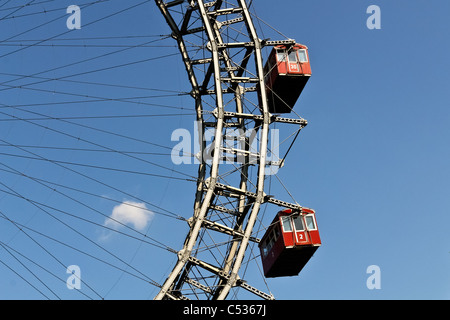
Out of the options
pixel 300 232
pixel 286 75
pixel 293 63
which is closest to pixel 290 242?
pixel 300 232

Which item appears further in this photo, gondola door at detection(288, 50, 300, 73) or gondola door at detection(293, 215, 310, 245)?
gondola door at detection(288, 50, 300, 73)

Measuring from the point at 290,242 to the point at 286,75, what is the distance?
29.9 ft

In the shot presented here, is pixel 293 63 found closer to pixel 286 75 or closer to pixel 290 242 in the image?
pixel 286 75

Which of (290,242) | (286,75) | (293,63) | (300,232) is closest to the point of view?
(290,242)

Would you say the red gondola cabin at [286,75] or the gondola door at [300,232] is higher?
the red gondola cabin at [286,75]

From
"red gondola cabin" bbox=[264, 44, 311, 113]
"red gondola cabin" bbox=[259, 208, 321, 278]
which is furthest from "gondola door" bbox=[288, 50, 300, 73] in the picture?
"red gondola cabin" bbox=[259, 208, 321, 278]

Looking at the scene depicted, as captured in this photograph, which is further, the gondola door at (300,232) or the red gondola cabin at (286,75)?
the red gondola cabin at (286,75)

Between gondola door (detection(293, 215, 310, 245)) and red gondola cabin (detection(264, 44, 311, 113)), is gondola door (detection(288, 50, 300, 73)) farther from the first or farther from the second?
gondola door (detection(293, 215, 310, 245))

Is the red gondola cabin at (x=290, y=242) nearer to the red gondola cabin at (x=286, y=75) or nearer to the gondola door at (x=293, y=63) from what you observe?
the red gondola cabin at (x=286, y=75)

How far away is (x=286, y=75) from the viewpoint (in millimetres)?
28891

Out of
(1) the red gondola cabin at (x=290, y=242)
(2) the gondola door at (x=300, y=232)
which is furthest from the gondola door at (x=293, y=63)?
(2) the gondola door at (x=300, y=232)

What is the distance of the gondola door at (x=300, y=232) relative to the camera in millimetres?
26203

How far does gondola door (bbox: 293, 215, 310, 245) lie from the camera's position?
26.2m
